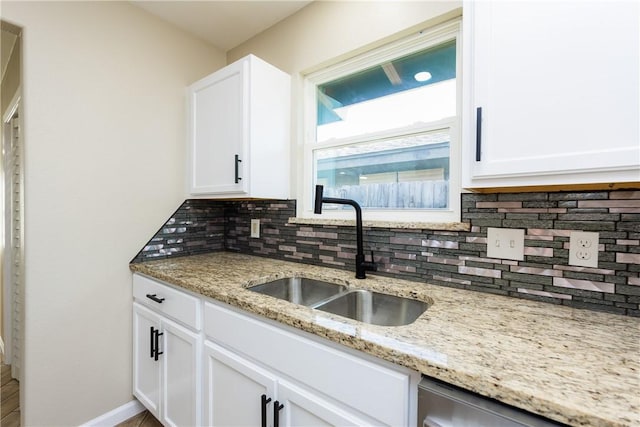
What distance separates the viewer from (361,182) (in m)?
1.69

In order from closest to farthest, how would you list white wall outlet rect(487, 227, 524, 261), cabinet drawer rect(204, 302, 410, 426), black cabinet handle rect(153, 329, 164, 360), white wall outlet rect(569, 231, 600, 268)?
cabinet drawer rect(204, 302, 410, 426)
white wall outlet rect(569, 231, 600, 268)
white wall outlet rect(487, 227, 524, 261)
black cabinet handle rect(153, 329, 164, 360)

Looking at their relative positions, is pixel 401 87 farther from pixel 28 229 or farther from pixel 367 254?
pixel 28 229

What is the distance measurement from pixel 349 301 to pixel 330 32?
1489mm

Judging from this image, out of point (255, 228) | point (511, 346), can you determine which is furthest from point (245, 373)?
point (255, 228)

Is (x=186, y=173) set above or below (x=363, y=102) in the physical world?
below

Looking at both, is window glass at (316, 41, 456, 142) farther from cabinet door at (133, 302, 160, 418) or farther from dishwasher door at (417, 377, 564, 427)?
cabinet door at (133, 302, 160, 418)

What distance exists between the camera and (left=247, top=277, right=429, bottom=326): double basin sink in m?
1.22

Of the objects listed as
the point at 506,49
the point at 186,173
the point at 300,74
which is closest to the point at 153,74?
the point at 186,173

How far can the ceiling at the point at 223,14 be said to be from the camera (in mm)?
1748

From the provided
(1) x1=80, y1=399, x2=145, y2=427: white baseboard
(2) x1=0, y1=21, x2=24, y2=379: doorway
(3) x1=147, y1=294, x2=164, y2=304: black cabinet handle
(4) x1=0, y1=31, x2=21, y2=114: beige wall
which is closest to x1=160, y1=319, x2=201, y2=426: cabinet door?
(3) x1=147, y1=294, x2=164, y2=304: black cabinet handle

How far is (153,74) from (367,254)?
1.74 meters

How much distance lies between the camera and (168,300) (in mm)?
1471

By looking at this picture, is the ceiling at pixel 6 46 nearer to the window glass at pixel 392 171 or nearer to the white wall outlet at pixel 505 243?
the window glass at pixel 392 171

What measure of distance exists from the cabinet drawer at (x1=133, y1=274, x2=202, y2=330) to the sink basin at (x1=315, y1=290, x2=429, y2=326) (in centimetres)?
57
